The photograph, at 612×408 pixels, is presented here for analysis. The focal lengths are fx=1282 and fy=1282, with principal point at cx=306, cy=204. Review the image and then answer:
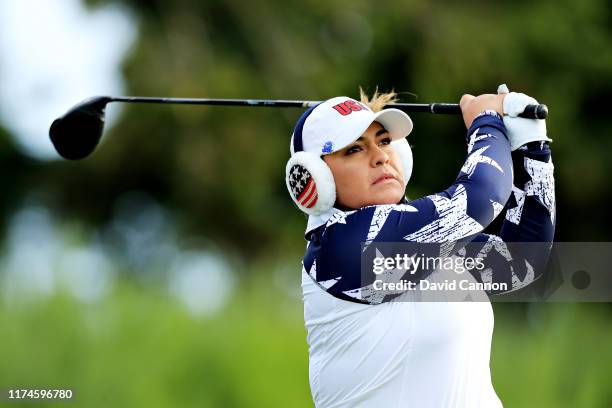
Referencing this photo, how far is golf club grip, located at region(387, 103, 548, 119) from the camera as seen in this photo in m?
4.07

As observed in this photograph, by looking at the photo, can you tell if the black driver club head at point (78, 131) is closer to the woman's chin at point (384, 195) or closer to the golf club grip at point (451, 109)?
the golf club grip at point (451, 109)

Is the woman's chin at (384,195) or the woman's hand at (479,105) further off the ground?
the woman's hand at (479,105)

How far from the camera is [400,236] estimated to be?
4.00 metres

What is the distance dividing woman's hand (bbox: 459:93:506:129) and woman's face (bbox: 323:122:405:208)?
0.30m

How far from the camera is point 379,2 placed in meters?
16.9

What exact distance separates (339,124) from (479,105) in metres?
0.47

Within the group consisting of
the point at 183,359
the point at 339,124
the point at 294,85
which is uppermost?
the point at 294,85

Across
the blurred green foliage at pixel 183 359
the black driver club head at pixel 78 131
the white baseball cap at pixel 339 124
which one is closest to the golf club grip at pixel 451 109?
the white baseball cap at pixel 339 124

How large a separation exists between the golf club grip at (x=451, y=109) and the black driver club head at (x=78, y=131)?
4.45 ft

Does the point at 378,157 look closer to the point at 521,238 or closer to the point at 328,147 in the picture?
the point at 328,147

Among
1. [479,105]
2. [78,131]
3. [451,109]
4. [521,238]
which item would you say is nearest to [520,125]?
[479,105]

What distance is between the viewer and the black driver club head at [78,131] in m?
5.31

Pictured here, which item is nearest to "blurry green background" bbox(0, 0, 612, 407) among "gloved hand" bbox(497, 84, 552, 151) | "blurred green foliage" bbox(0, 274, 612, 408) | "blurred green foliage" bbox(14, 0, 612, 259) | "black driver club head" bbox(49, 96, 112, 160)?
"blurred green foliage" bbox(14, 0, 612, 259)

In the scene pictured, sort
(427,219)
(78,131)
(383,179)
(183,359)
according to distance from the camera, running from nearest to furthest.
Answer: (427,219), (383,179), (78,131), (183,359)
